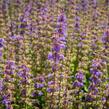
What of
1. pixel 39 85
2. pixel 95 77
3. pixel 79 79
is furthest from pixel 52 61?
pixel 95 77

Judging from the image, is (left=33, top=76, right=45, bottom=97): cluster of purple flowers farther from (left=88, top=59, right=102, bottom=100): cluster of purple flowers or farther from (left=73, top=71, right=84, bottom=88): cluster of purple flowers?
(left=88, top=59, right=102, bottom=100): cluster of purple flowers

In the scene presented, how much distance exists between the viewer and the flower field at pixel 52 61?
930cm

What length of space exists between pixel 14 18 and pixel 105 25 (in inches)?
135

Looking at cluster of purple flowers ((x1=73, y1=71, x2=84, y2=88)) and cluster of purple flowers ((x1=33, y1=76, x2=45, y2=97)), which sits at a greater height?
cluster of purple flowers ((x1=73, y1=71, x2=84, y2=88))

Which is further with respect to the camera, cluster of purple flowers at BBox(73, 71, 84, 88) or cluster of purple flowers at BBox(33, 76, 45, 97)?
cluster of purple flowers at BBox(33, 76, 45, 97)

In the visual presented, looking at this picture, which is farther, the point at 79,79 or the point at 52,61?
the point at 79,79

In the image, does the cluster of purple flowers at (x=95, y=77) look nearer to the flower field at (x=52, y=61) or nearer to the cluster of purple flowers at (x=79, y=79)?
the flower field at (x=52, y=61)

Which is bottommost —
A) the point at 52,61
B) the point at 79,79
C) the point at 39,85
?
the point at 39,85

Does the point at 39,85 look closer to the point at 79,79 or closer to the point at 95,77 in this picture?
the point at 79,79

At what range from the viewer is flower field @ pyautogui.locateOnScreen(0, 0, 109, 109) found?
930 cm

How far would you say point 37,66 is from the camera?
11414mm

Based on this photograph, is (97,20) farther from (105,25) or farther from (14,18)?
(14,18)

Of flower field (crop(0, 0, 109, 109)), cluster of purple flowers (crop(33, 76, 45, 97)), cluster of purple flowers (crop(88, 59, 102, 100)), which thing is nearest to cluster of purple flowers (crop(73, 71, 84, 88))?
flower field (crop(0, 0, 109, 109))

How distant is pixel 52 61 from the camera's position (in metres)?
9.34
